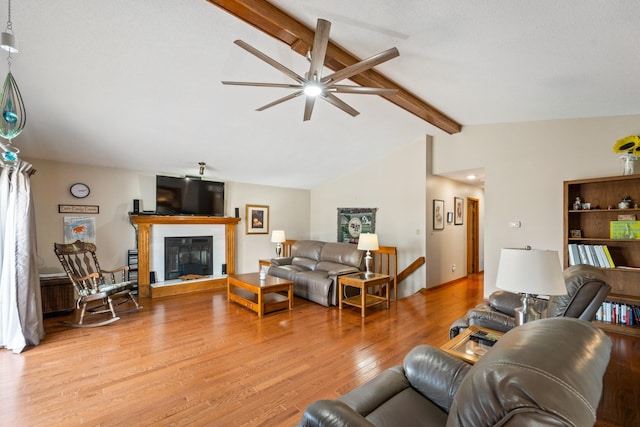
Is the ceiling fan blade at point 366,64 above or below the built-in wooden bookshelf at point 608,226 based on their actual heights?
above

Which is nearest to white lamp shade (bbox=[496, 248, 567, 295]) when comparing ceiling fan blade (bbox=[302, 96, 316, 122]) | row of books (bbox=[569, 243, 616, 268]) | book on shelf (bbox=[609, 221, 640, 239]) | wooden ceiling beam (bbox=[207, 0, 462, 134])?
ceiling fan blade (bbox=[302, 96, 316, 122])

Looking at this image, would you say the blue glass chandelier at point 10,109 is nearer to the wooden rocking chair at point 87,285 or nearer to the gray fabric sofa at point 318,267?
the wooden rocking chair at point 87,285

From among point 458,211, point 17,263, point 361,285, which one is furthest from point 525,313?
point 458,211

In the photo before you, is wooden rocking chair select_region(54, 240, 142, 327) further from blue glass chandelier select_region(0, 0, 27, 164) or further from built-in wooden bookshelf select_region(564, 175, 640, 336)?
built-in wooden bookshelf select_region(564, 175, 640, 336)

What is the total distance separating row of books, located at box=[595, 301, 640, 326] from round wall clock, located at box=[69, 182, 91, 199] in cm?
742

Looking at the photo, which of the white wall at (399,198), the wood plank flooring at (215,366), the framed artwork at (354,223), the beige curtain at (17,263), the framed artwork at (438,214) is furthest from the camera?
the framed artwork at (354,223)

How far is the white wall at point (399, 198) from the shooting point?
222 inches

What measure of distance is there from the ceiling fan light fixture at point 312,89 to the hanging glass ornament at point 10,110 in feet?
5.82

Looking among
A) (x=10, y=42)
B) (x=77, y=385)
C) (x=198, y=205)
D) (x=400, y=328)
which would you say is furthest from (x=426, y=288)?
(x=10, y=42)

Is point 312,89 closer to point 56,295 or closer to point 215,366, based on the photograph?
point 215,366

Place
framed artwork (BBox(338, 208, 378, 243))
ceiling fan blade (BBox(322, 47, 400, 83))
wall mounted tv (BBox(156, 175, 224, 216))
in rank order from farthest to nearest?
framed artwork (BBox(338, 208, 378, 243)), wall mounted tv (BBox(156, 175, 224, 216)), ceiling fan blade (BBox(322, 47, 400, 83))

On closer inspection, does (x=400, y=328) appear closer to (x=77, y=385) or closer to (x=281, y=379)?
(x=281, y=379)

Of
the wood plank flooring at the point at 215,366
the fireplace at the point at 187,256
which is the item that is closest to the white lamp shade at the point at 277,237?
the fireplace at the point at 187,256

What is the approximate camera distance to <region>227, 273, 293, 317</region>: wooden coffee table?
426cm
